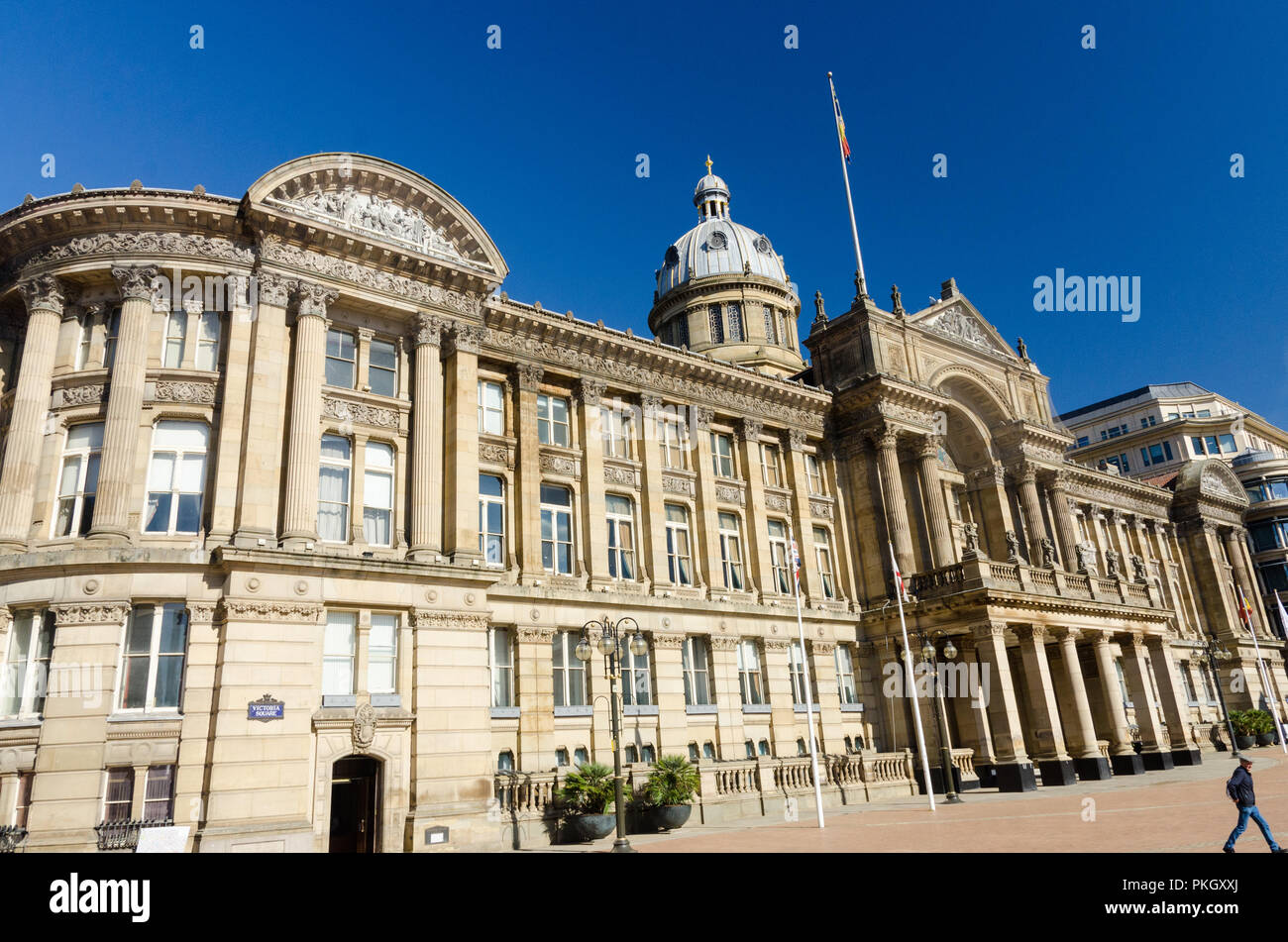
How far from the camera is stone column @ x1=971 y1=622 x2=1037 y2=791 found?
105ft

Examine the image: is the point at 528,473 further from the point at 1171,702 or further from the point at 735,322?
the point at 1171,702

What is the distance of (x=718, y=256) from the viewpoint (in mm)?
60344

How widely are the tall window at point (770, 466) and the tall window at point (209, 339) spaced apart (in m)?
22.8

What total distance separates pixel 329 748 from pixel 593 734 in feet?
30.4

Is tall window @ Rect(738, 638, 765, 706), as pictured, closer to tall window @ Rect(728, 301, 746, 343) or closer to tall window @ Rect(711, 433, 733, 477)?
tall window @ Rect(711, 433, 733, 477)

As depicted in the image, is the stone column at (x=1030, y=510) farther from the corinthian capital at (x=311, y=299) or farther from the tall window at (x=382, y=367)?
the corinthian capital at (x=311, y=299)

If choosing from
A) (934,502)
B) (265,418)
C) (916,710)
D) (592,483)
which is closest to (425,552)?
(265,418)

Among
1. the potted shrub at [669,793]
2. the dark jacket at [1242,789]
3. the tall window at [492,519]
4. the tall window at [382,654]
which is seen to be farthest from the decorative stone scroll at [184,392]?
the dark jacket at [1242,789]

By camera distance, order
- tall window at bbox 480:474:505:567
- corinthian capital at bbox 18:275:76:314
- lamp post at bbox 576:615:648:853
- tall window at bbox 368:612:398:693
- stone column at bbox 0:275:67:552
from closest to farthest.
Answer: lamp post at bbox 576:615:648:853 → stone column at bbox 0:275:67:552 → tall window at bbox 368:612:398:693 → corinthian capital at bbox 18:275:76:314 → tall window at bbox 480:474:505:567

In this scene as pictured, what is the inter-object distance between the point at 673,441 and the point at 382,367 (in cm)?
1293

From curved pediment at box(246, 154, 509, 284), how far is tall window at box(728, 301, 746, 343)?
29.7 meters

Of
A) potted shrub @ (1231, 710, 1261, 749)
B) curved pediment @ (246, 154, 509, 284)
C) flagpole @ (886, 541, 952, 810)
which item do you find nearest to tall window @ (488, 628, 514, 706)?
curved pediment @ (246, 154, 509, 284)
